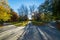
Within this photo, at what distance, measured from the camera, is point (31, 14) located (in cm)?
12088

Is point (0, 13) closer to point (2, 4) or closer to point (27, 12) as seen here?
point (2, 4)

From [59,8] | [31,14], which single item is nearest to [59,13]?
[59,8]

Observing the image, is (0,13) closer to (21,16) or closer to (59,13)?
(59,13)

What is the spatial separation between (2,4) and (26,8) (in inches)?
3209

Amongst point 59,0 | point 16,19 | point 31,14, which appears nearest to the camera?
point 59,0

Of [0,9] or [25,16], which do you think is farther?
[25,16]

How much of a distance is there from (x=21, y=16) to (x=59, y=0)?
8570 centimetres

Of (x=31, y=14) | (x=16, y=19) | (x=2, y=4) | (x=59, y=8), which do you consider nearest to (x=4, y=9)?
(x=2, y=4)

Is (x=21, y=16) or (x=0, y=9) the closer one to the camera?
(x=0, y=9)

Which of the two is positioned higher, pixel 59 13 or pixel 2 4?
pixel 2 4

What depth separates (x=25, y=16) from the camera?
12450cm

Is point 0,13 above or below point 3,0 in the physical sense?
below

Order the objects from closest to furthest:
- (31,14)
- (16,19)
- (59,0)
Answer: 1. (59,0)
2. (16,19)
3. (31,14)

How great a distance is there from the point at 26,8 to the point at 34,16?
904cm
